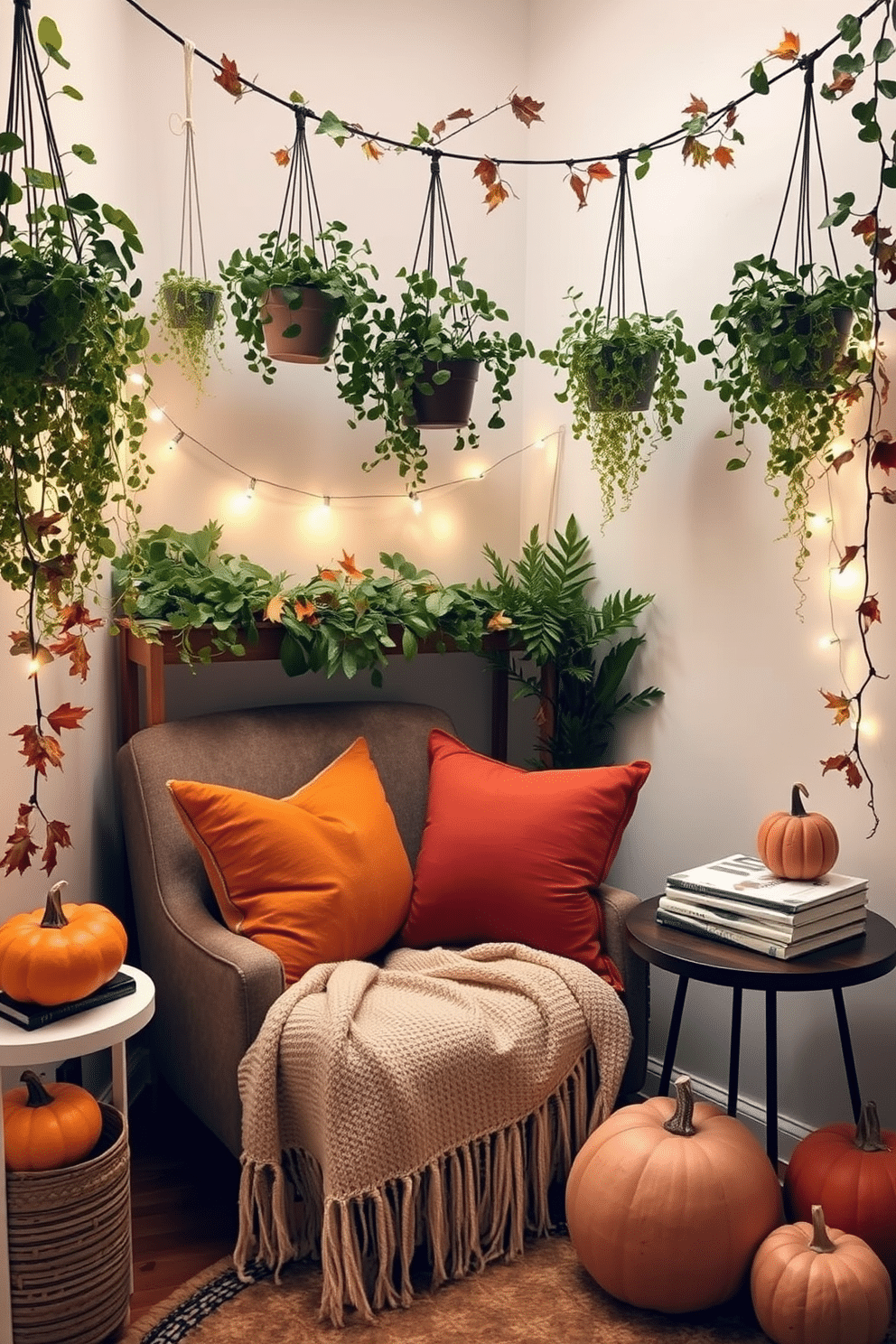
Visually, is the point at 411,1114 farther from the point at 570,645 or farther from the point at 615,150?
the point at 615,150

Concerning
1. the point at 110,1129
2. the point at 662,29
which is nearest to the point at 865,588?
the point at 662,29

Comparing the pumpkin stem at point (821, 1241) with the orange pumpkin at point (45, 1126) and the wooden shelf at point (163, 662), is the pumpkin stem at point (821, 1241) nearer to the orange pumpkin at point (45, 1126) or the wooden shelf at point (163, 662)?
the orange pumpkin at point (45, 1126)

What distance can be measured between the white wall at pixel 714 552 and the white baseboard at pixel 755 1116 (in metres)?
0.02

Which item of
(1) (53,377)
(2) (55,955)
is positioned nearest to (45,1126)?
(2) (55,955)

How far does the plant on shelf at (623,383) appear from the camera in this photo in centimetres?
261

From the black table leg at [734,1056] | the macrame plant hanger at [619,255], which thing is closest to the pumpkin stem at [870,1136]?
the black table leg at [734,1056]

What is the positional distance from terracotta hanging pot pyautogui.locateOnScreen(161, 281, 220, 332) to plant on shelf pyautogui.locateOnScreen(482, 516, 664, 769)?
928mm

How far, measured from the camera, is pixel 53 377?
180 cm

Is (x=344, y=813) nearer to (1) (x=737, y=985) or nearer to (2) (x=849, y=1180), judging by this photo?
(1) (x=737, y=985)

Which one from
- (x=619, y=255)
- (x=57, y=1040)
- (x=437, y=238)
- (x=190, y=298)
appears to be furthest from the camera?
(x=437, y=238)

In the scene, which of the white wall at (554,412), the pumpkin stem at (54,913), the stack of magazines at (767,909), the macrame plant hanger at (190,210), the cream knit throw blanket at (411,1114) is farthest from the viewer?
the macrame plant hanger at (190,210)

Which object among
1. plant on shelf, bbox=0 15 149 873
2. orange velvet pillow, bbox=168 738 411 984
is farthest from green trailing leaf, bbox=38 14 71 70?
orange velvet pillow, bbox=168 738 411 984

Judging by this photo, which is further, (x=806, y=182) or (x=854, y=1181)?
(x=806, y=182)

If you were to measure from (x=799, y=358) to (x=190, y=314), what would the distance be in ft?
4.40
